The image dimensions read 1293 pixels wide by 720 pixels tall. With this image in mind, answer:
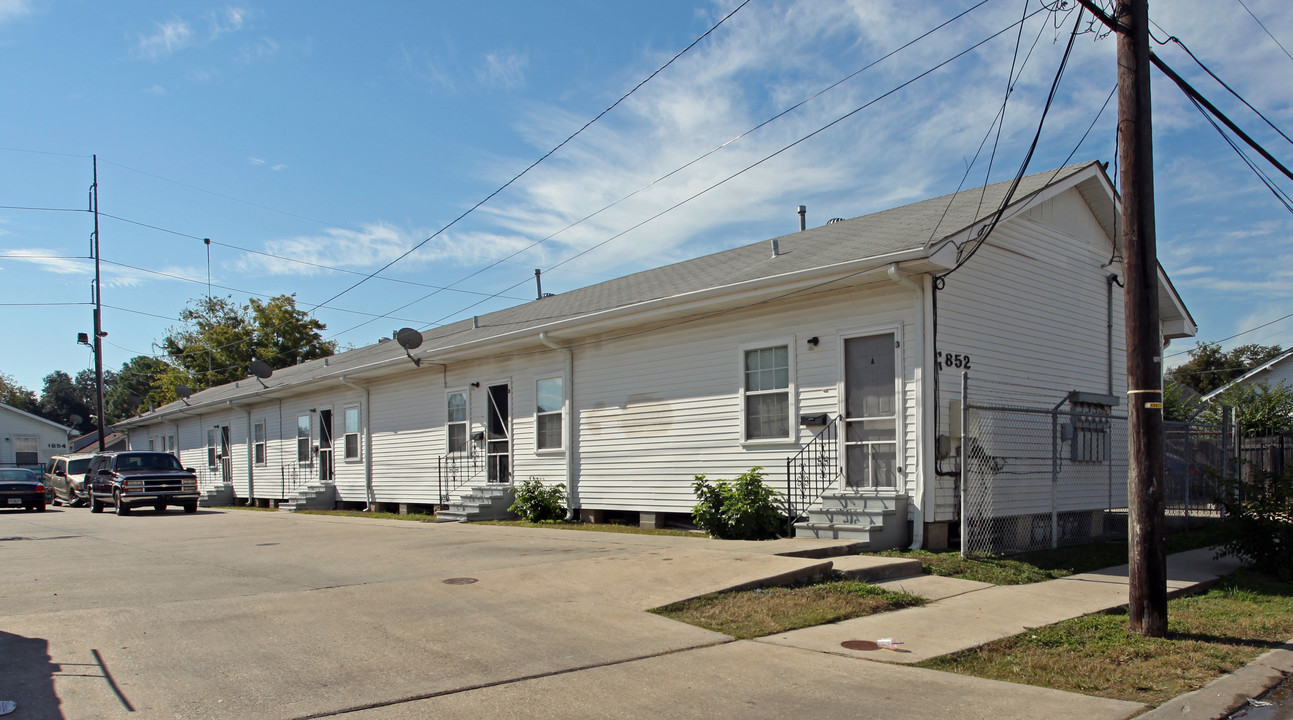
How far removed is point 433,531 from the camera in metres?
14.4

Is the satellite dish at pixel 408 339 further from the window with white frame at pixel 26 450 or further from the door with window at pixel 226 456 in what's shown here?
the window with white frame at pixel 26 450

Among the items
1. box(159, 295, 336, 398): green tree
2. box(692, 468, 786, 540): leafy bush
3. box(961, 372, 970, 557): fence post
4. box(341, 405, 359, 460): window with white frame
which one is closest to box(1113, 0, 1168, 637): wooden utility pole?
box(961, 372, 970, 557): fence post

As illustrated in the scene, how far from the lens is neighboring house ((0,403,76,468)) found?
57.3 metres

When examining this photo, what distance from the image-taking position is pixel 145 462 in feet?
76.9

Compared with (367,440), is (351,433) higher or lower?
higher

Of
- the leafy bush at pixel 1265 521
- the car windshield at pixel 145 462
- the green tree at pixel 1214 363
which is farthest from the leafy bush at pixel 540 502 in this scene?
the green tree at pixel 1214 363

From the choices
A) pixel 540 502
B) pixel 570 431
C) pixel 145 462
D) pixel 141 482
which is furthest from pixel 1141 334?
pixel 145 462

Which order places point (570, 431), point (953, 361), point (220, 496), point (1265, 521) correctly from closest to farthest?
point (1265, 521), point (953, 361), point (570, 431), point (220, 496)

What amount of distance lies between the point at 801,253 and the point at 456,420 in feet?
30.8

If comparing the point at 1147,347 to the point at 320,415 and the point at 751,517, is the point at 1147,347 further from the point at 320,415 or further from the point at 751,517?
the point at 320,415

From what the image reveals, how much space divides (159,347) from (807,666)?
65797 millimetres

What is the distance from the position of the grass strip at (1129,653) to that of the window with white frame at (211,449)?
32.3 metres

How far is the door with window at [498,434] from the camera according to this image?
1792cm

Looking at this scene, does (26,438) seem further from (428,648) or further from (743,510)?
(428,648)
